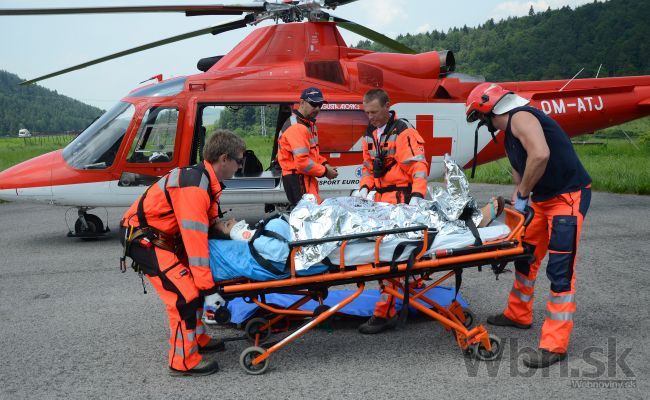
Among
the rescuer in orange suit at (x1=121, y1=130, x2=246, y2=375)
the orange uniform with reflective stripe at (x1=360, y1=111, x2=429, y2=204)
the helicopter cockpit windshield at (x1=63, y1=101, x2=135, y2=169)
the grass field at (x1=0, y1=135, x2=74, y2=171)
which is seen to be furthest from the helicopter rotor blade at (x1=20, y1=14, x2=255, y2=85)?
the grass field at (x1=0, y1=135, x2=74, y2=171)

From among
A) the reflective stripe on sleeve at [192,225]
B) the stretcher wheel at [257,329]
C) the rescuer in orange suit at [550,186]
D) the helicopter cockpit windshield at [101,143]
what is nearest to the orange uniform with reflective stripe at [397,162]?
the rescuer in orange suit at [550,186]

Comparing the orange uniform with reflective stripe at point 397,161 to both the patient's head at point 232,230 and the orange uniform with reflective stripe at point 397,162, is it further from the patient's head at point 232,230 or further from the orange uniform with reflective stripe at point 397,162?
the patient's head at point 232,230

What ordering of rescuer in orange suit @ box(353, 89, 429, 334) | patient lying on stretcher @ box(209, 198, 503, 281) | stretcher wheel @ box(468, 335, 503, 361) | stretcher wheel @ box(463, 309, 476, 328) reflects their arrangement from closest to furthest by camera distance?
patient lying on stretcher @ box(209, 198, 503, 281) → stretcher wheel @ box(468, 335, 503, 361) → stretcher wheel @ box(463, 309, 476, 328) → rescuer in orange suit @ box(353, 89, 429, 334)

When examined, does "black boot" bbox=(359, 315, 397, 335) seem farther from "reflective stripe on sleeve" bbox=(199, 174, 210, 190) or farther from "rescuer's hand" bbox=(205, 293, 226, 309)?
"reflective stripe on sleeve" bbox=(199, 174, 210, 190)

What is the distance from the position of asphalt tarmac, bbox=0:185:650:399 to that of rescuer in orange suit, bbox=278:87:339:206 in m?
1.72

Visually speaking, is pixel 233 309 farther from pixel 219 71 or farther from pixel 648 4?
pixel 648 4

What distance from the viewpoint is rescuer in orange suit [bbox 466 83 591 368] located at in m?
3.56

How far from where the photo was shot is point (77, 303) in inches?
205

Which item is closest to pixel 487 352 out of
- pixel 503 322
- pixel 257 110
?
pixel 503 322

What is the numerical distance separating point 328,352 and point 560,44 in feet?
192

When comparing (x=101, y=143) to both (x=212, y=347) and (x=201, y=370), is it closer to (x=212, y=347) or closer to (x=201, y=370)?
(x=212, y=347)

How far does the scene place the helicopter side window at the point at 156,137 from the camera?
303 inches

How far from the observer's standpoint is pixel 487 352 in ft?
12.1

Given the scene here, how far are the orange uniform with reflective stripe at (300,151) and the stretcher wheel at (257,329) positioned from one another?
168cm
